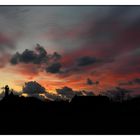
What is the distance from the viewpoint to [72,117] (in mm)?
11391

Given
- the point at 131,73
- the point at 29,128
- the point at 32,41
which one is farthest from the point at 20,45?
the point at 131,73

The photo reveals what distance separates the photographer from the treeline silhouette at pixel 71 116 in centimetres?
1042

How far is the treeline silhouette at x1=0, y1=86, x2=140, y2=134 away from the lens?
34.2ft

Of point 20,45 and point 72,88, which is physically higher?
point 20,45

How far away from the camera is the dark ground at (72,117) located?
10.4 metres

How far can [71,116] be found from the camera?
37.5 ft

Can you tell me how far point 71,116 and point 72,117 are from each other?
6 centimetres

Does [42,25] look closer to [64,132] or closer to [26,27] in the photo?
[26,27]

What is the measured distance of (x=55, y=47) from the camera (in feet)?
35.0

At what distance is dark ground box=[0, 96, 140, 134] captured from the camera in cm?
1041
